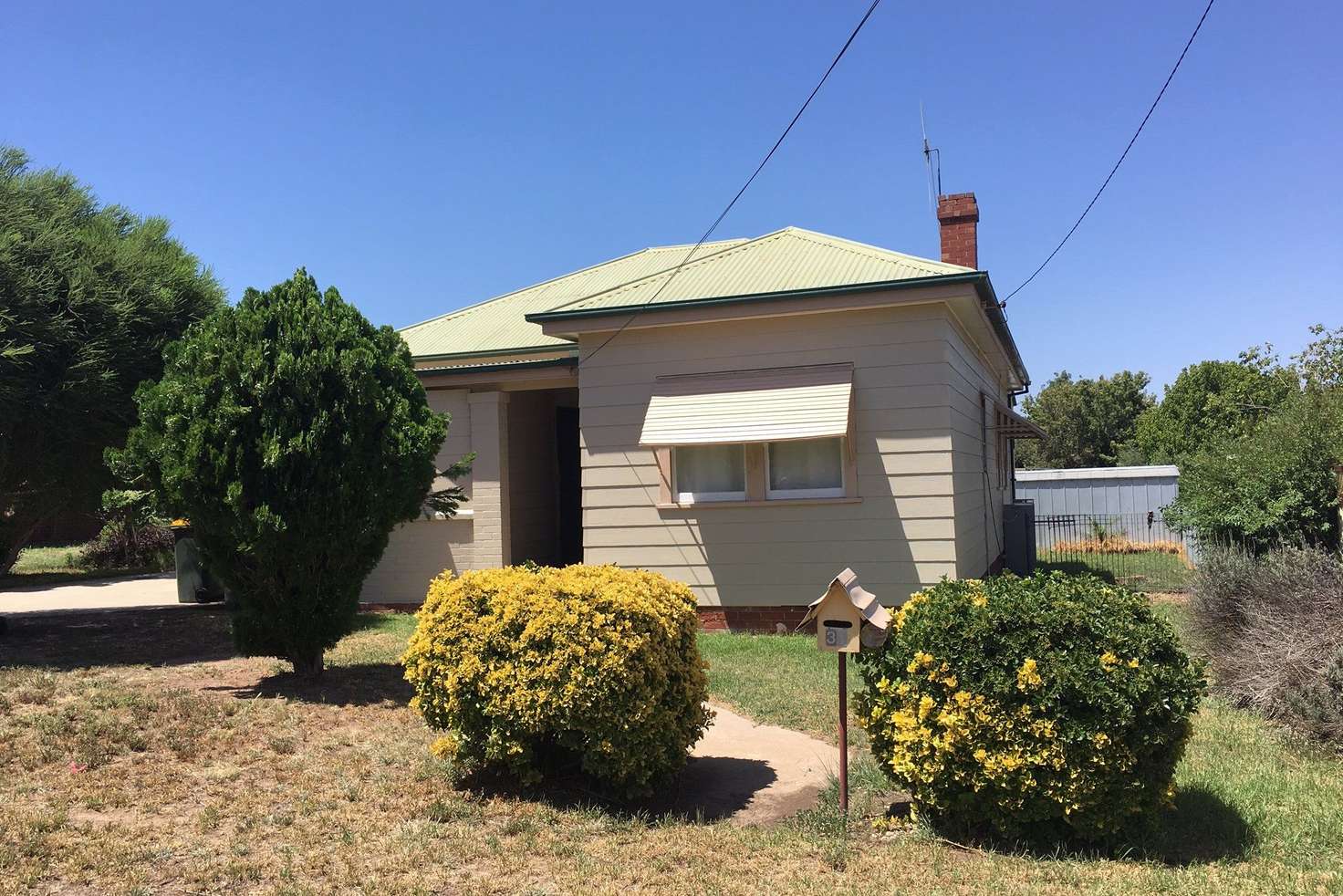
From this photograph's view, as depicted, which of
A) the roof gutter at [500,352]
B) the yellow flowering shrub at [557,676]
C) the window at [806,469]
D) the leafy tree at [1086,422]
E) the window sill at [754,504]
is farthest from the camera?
the leafy tree at [1086,422]

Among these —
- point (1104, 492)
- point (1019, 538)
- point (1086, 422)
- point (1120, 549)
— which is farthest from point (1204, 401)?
point (1019, 538)

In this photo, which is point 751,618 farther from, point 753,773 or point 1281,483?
point 1281,483

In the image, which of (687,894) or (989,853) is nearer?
(687,894)

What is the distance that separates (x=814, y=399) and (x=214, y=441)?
19.5 feet

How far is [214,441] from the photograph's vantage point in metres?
8.28

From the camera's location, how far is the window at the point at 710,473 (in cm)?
1183

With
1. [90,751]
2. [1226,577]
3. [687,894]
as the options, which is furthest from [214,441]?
[1226,577]

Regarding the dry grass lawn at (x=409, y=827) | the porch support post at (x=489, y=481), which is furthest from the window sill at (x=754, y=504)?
the dry grass lawn at (x=409, y=827)

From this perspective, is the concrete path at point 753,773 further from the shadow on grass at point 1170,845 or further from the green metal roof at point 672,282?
the green metal roof at point 672,282

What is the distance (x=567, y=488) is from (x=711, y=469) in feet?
15.7

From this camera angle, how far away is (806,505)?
11406mm

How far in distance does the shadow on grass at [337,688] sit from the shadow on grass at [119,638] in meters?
0.75

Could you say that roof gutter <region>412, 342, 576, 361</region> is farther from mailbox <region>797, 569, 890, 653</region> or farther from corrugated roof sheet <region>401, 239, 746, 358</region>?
mailbox <region>797, 569, 890, 653</region>

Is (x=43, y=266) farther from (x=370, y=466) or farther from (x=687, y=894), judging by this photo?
Result: (x=687, y=894)
